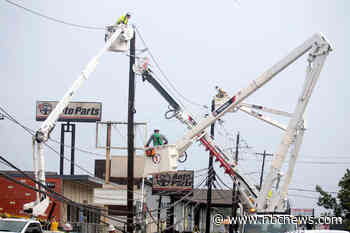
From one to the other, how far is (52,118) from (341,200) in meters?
26.2

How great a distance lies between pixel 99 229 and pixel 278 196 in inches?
642

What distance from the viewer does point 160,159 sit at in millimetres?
27844

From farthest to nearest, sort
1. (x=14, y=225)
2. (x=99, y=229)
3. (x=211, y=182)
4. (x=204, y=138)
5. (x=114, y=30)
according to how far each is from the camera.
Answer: (x=211, y=182)
(x=99, y=229)
(x=204, y=138)
(x=114, y=30)
(x=14, y=225)

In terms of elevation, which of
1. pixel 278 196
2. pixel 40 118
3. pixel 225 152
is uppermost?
pixel 40 118

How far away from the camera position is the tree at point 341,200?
42219mm

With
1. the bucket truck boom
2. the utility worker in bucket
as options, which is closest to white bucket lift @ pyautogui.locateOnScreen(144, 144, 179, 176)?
the utility worker in bucket

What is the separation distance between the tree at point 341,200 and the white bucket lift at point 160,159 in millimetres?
18380

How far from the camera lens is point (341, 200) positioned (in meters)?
43.0

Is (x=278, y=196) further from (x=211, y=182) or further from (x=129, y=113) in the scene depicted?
(x=211, y=182)

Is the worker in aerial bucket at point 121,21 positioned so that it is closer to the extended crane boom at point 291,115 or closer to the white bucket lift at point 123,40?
the white bucket lift at point 123,40

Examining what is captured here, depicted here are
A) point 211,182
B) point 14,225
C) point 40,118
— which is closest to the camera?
point 14,225

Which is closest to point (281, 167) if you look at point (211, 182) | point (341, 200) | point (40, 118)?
point (211, 182)

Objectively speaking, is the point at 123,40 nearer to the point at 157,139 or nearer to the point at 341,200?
the point at 157,139

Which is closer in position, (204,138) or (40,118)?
(204,138)
